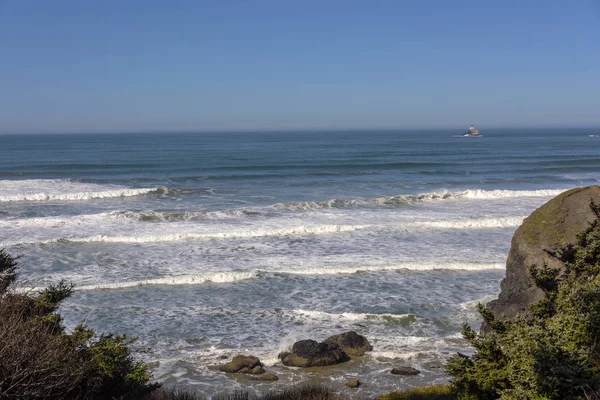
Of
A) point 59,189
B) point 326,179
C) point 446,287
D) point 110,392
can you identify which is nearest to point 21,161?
point 59,189

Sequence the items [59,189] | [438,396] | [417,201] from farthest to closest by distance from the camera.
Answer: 1. [59,189]
2. [417,201]
3. [438,396]

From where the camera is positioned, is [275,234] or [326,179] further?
[326,179]

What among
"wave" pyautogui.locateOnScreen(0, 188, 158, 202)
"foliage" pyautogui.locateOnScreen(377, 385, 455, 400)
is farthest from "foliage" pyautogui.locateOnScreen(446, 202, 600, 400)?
"wave" pyautogui.locateOnScreen(0, 188, 158, 202)

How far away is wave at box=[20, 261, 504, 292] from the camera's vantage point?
55.9 ft

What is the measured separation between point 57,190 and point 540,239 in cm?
3372

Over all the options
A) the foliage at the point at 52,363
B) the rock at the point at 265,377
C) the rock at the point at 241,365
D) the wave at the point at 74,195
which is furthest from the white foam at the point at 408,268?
the wave at the point at 74,195

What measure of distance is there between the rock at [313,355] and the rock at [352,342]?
215mm

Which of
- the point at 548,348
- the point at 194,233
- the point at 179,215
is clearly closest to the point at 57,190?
the point at 179,215

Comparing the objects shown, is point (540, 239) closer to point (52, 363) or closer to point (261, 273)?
point (52, 363)

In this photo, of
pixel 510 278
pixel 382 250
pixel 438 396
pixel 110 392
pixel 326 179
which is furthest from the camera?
pixel 326 179

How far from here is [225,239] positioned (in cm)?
2338

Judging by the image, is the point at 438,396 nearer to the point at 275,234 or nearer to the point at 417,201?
the point at 275,234

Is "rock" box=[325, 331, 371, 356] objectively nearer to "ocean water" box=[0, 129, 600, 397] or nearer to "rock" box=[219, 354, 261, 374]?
"ocean water" box=[0, 129, 600, 397]

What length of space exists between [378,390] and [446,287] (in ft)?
22.7
